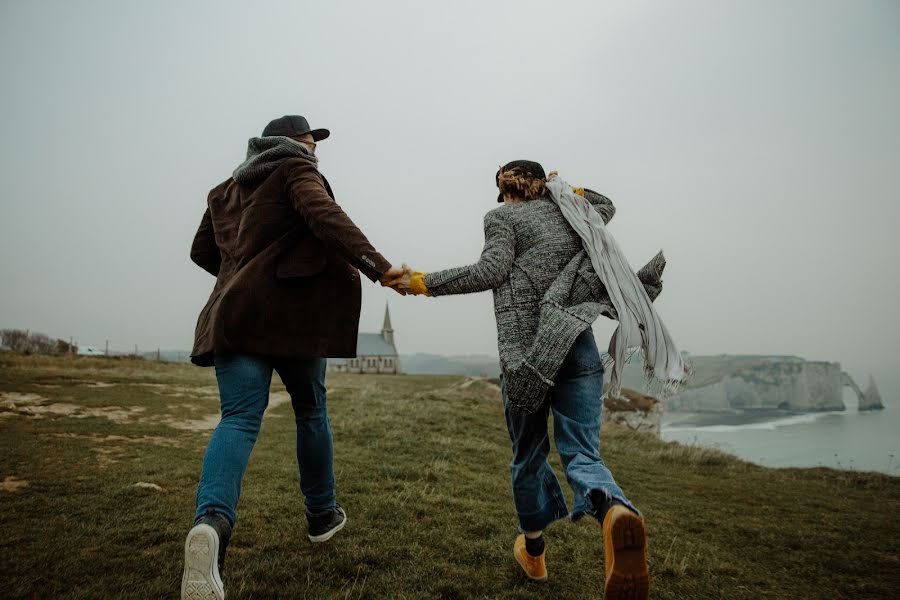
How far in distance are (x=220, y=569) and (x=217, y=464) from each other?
451mm

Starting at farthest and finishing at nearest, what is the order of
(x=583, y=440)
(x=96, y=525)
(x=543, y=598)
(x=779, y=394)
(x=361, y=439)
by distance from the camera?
1. (x=779, y=394)
2. (x=361, y=439)
3. (x=96, y=525)
4. (x=543, y=598)
5. (x=583, y=440)

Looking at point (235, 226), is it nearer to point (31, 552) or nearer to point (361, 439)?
point (31, 552)

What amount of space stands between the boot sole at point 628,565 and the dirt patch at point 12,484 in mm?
4714

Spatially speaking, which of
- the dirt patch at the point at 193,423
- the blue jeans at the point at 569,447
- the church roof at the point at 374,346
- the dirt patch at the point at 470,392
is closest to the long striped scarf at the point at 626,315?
the blue jeans at the point at 569,447

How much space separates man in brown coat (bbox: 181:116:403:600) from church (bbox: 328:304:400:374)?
72.7 metres

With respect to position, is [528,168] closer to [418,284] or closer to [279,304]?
[418,284]

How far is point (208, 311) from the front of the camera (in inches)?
102

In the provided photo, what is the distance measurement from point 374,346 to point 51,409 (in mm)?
74703

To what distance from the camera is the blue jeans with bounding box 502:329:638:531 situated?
7.07ft

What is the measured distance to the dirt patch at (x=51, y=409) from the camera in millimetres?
8094

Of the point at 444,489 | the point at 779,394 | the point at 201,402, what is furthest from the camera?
the point at 779,394

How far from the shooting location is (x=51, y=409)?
8.59 m

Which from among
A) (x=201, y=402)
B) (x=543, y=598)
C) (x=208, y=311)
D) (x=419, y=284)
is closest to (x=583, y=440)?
(x=543, y=598)

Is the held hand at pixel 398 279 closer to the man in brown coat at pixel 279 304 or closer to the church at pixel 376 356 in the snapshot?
the man in brown coat at pixel 279 304
